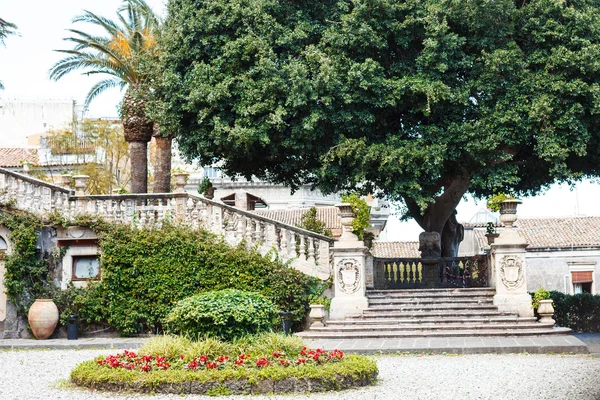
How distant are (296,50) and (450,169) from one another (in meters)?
5.39

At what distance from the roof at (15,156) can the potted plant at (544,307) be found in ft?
99.7

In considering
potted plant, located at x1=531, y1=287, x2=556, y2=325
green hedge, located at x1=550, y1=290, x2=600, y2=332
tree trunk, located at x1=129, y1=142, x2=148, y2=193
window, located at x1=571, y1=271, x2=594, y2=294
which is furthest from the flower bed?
window, located at x1=571, y1=271, x2=594, y2=294

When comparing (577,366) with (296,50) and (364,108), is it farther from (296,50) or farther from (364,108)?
(296,50)

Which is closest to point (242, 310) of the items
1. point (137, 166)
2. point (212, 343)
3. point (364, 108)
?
point (212, 343)

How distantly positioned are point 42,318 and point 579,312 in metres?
16.4

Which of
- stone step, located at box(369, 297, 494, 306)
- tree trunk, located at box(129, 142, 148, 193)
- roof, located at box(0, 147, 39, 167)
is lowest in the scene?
stone step, located at box(369, 297, 494, 306)

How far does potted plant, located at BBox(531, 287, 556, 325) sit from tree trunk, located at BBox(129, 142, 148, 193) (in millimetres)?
12819

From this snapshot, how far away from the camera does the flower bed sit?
34.0ft

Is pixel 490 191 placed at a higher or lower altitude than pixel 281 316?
higher

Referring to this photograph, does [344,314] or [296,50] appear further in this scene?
[296,50]

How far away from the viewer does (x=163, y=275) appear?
65.8 ft

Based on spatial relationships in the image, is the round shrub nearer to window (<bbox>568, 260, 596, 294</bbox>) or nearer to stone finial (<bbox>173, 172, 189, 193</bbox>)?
stone finial (<bbox>173, 172, 189, 193</bbox>)

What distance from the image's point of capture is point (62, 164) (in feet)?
139

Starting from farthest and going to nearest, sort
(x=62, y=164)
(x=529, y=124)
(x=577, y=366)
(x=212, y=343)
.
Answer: (x=62, y=164)
(x=529, y=124)
(x=577, y=366)
(x=212, y=343)
